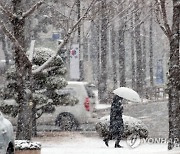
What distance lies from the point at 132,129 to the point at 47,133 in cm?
385

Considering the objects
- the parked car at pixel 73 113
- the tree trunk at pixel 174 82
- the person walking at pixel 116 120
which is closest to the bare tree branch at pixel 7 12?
the person walking at pixel 116 120

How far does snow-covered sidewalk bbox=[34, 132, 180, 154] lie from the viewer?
14578mm

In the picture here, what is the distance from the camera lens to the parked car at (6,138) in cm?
977

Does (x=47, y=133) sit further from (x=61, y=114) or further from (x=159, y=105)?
(x=159, y=105)

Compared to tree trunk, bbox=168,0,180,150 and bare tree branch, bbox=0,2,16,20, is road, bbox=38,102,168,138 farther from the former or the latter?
bare tree branch, bbox=0,2,16,20

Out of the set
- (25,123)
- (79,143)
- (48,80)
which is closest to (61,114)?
(48,80)

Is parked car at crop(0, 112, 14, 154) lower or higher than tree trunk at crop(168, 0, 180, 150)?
lower

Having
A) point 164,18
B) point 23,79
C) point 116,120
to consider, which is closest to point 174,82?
point 164,18

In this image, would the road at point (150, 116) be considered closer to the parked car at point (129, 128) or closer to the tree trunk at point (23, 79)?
the parked car at point (129, 128)

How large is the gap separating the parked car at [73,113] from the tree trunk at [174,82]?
25.5 ft

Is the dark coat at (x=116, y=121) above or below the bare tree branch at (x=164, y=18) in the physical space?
below

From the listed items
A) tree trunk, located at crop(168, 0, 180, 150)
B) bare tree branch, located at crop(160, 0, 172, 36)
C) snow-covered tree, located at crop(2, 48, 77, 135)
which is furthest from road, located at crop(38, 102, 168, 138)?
bare tree branch, located at crop(160, 0, 172, 36)

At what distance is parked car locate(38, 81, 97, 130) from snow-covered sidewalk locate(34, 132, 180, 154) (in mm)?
825

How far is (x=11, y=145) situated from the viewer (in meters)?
10.5
